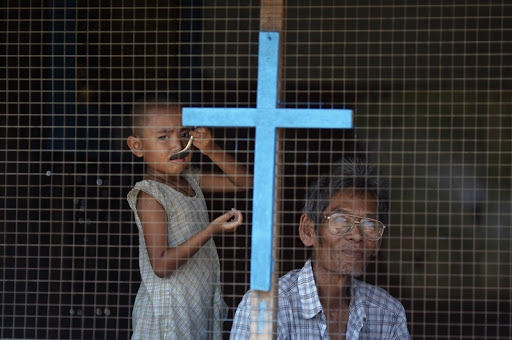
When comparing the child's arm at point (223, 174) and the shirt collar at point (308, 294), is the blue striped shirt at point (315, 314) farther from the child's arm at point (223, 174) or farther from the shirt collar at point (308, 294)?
the child's arm at point (223, 174)

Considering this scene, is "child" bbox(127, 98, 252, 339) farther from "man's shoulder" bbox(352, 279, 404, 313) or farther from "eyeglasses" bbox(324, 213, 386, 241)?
"man's shoulder" bbox(352, 279, 404, 313)

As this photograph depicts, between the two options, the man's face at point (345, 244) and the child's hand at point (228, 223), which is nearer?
the child's hand at point (228, 223)

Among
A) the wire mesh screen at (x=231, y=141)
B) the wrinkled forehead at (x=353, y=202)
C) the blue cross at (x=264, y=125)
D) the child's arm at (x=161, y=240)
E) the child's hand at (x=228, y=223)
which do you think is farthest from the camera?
the wire mesh screen at (x=231, y=141)

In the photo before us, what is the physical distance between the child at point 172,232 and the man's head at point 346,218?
239mm

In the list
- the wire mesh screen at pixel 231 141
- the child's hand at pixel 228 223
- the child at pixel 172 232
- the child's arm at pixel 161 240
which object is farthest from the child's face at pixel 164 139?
the wire mesh screen at pixel 231 141

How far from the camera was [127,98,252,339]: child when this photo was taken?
2457mm

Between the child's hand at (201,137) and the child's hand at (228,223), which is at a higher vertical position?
the child's hand at (201,137)

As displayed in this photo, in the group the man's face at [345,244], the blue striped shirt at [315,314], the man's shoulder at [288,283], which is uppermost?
the man's face at [345,244]

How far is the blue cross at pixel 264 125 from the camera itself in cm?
192

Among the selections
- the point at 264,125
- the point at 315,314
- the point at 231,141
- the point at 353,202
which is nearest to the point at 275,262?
the point at 264,125

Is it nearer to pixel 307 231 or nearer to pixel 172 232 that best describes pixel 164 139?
pixel 172 232

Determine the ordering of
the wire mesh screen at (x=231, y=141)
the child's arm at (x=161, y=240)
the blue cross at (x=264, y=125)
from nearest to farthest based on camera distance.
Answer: the blue cross at (x=264, y=125), the child's arm at (x=161, y=240), the wire mesh screen at (x=231, y=141)

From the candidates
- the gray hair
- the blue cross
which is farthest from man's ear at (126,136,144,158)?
the blue cross

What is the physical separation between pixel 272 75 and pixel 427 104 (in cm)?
163
